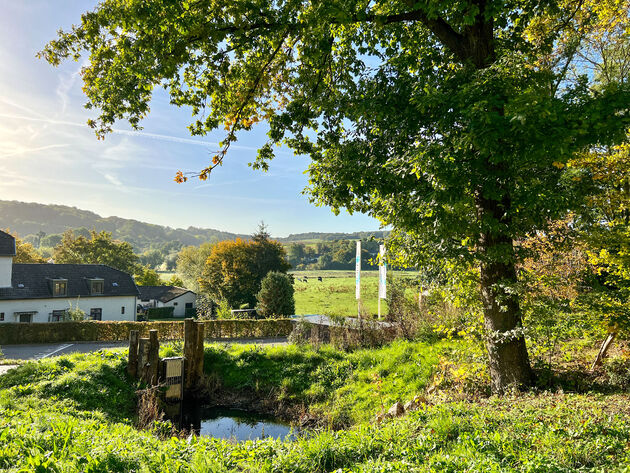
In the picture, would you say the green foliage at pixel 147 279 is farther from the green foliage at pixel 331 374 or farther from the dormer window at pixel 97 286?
the green foliage at pixel 331 374

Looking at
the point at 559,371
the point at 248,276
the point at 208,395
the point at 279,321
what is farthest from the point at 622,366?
the point at 248,276

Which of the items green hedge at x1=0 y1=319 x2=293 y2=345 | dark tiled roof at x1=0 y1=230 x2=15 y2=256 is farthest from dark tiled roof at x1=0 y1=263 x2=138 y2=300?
green hedge at x1=0 y1=319 x2=293 y2=345

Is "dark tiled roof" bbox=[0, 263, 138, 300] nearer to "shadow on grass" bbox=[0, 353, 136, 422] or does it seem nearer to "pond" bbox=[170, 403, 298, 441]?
"shadow on grass" bbox=[0, 353, 136, 422]

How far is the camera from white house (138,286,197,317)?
125 ft

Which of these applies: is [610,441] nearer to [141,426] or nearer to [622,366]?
[622,366]

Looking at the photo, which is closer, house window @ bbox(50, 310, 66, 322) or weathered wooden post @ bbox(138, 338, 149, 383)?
weathered wooden post @ bbox(138, 338, 149, 383)

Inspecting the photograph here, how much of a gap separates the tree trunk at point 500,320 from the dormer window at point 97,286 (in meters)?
30.7

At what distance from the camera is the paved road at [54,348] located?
54.4 feet

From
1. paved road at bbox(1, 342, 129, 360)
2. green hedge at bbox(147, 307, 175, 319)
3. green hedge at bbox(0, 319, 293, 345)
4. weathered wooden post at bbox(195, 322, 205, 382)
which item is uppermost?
weathered wooden post at bbox(195, 322, 205, 382)

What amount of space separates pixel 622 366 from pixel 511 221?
349 cm

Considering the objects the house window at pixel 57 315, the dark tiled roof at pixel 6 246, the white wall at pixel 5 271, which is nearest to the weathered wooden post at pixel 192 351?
the dark tiled roof at pixel 6 246

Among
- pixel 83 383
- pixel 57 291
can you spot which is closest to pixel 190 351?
pixel 83 383

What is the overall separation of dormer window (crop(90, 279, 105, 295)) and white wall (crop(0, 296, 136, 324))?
51cm

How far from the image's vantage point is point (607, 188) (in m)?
7.59
